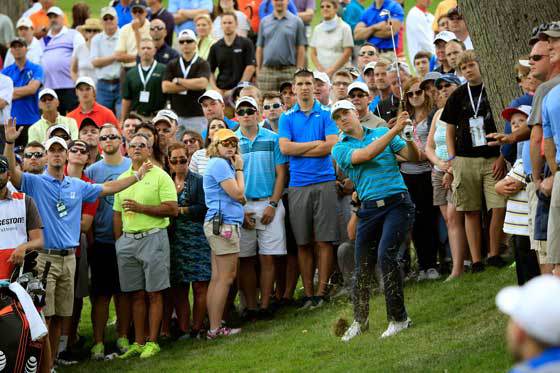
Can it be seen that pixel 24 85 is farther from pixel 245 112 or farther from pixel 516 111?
pixel 516 111

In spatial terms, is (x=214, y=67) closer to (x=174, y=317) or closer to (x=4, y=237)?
(x=174, y=317)

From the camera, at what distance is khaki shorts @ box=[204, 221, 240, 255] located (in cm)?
1259

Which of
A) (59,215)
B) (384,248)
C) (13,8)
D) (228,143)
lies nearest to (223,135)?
(228,143)

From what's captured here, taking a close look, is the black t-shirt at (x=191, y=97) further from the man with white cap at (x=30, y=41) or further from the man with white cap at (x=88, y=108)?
the man with white cap at (x=30, y=41)

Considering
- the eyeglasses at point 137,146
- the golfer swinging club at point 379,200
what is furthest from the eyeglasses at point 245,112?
the golfer swinging club at point 379,200

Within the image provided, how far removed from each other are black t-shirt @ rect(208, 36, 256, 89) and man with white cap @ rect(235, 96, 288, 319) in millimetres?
4907

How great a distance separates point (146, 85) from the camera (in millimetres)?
17516

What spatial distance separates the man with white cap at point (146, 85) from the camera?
17.5 m

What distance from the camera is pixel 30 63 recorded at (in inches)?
734

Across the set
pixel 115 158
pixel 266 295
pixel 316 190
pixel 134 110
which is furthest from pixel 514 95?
pixel 134 110

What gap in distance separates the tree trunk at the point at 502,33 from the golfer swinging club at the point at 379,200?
915 mm

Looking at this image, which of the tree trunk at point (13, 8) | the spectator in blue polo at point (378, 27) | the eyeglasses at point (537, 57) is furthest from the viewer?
the tree trunk at point (13, 8)

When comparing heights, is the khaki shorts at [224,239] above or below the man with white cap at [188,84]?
below

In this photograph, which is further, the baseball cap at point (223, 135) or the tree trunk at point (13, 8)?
the tree trunk at point (13, 8)
